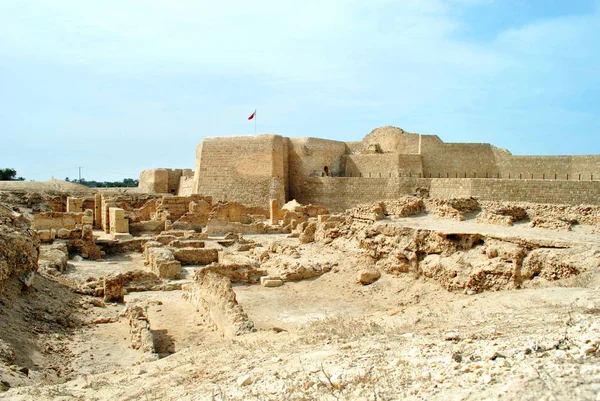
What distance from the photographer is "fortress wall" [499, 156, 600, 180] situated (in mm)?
26750

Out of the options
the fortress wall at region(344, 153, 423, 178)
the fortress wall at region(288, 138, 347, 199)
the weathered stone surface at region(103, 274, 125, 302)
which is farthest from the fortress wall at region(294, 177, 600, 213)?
the weathered stone surface at region(103, 274, 125, 302)

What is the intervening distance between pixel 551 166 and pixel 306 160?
13.9 meters

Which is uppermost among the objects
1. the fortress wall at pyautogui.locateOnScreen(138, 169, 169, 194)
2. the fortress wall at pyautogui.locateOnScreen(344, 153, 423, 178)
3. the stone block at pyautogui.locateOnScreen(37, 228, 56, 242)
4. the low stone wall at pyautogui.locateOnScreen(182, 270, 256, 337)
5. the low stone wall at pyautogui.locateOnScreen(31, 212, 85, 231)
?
the fortress wall at pyautogui.locateOnScreen(344, 153, 423, 178)

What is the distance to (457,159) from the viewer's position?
31203 mm

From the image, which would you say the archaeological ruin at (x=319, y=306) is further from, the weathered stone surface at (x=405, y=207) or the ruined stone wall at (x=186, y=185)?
the ruined stone wall at (x=186, y=185)

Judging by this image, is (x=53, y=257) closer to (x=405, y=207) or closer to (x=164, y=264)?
(x=164, y=264)

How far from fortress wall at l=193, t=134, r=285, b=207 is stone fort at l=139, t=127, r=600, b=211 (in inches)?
2.1

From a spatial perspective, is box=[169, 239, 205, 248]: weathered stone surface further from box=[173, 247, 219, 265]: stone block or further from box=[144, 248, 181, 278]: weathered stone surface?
box=[144, 248, 181, 278]: weathered stone surface

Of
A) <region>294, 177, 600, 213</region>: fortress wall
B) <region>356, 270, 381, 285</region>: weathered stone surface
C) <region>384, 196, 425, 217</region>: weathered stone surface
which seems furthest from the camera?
<region>294, 177, 600, 213</region>: fortress wall

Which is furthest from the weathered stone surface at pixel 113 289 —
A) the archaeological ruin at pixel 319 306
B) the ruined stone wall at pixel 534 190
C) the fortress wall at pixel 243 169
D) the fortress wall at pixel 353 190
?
the fortress wall at pixel 243 169

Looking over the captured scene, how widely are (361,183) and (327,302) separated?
20.1 metres

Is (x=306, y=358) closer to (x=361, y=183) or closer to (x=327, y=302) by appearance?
(x=327, y=302)

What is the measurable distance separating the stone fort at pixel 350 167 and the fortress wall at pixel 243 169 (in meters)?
0.05

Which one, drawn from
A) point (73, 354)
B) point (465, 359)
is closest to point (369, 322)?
point (465, 359)
